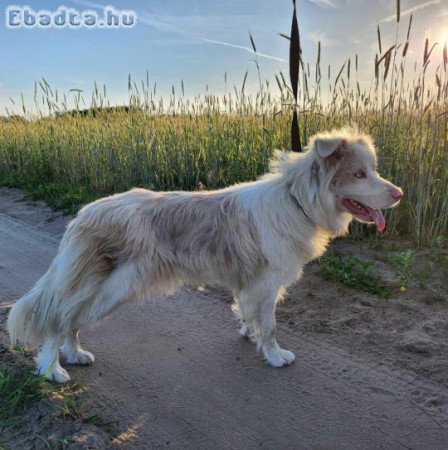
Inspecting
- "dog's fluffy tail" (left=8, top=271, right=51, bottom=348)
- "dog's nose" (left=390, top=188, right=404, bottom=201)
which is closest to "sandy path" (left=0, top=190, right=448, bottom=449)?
"dog's fluffy tail" (left=8, top=271, right=51, bottom=348)

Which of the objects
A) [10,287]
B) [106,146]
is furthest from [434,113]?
[106,146]

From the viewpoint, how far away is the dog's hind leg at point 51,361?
10.9ft

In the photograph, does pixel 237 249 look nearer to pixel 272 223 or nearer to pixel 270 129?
pixel 272 223

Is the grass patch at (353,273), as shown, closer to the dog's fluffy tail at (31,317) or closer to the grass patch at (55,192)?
the dog's fluffy tail at (31,317)

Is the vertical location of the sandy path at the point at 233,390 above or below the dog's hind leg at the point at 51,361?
below

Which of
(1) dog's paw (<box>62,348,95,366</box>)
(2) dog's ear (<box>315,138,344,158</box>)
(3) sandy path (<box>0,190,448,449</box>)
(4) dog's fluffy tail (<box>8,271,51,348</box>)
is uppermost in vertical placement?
(2) dog's ear (<box>315,138,344,158</box>)

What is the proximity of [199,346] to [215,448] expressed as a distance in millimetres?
1202

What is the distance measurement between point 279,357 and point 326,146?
161cm

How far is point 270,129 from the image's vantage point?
7.55 metres

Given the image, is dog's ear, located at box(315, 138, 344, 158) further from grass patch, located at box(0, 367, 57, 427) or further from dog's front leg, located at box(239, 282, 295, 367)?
grass patch, located at box(0, 367, 57, 427)

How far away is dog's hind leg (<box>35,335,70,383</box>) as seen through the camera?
3316 mm

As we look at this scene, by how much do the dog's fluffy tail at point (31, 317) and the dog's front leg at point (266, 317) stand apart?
1477mm

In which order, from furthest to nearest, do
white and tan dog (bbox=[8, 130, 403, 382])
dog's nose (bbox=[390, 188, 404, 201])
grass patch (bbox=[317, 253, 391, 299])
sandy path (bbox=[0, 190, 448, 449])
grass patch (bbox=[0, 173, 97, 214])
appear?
grass patch (bbox=[0, 173, 97, 214]), grass patch (bbox=[317, 253, 391, 299]), dog's nose (bbox=[390, 188, 404, 201]), white and tan dog (bbox=[8, 130, 403, 382]), sandy path (bbox=[0, 190, 448, 449])

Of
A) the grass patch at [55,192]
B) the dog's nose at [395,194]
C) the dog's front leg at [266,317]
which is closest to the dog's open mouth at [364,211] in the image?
the dog's nose at [395,194]
